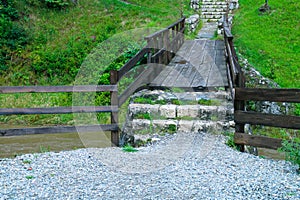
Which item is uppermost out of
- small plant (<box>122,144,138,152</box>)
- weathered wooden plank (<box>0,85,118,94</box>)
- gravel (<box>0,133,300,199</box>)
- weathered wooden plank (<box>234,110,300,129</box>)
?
weathered wooden plank (<box>0,85,118,94</box>)

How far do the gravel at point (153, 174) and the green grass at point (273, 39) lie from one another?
6.37 m

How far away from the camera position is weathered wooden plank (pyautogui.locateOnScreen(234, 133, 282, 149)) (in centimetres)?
601

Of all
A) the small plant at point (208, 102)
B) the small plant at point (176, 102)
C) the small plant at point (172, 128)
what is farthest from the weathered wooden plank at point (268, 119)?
the small plant at point (176, 102)

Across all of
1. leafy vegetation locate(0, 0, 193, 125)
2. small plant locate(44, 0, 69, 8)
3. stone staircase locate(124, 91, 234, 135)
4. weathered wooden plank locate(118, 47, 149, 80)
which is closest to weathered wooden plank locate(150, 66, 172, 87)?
weathered wooden plank locate(118, 47, 149, 80)

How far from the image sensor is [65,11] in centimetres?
1886

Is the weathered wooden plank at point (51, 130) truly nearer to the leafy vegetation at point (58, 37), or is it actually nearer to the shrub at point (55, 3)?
the leafy vegetation at point (58, 37)

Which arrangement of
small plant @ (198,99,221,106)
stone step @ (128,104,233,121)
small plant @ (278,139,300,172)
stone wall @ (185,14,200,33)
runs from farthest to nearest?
1. stone wall @ (185,14,200,33)
2. small plant @ (198,99,221,106)
3. stone step @ (128,104,233,121)
4. small plant @ (278,139,300,172)

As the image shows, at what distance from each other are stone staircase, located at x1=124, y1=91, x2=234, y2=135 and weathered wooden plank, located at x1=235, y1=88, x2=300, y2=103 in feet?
3.01

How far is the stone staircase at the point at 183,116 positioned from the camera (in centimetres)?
711

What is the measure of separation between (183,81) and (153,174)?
4.30 metres

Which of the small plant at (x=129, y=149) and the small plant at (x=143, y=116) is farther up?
the small plant at (x=143, y=116)

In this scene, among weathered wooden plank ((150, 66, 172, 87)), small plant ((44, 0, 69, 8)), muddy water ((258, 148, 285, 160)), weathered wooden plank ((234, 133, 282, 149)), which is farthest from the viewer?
small plant ((44, 0, 69, 8))

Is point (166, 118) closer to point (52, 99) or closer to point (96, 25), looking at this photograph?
point (52, 99)

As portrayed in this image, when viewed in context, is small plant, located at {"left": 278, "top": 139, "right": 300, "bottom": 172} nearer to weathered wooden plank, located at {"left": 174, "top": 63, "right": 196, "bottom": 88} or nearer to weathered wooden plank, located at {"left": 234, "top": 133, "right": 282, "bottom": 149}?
weathered wooden plank, located at {"left": 234, "top": 133, "right": 282, "bottom": 149}
